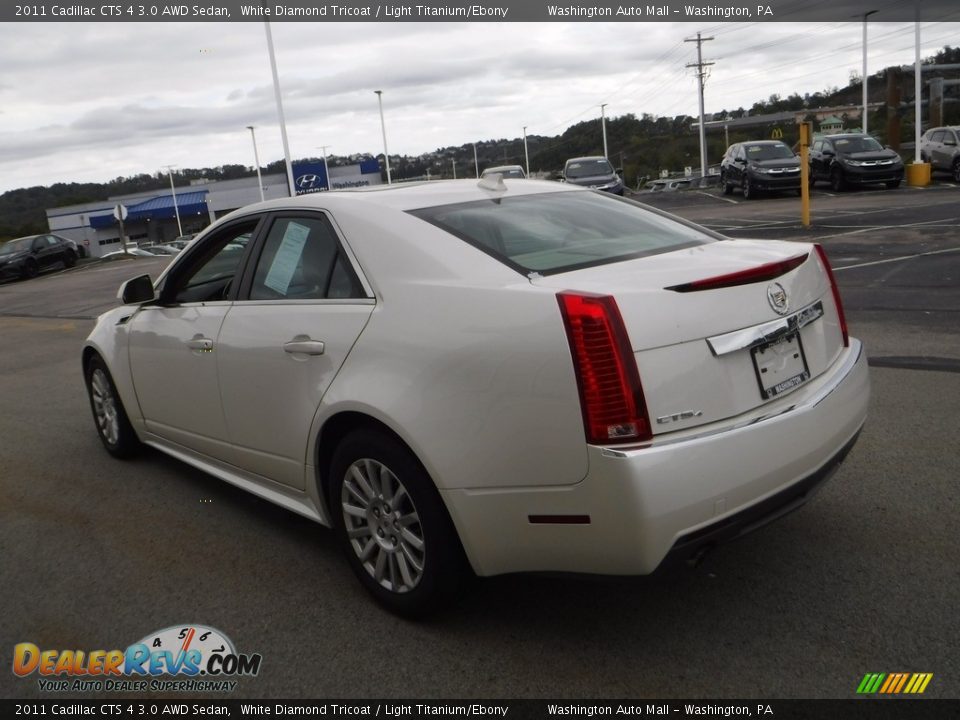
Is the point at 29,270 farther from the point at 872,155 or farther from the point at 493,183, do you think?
the point at 493,183

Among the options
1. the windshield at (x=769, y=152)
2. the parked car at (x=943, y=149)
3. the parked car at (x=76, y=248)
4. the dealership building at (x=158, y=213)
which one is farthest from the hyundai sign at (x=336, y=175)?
the parked car at (x=943, y=149)

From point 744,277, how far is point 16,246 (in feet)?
107

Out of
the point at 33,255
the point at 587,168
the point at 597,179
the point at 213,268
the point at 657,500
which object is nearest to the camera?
the point at 657,500

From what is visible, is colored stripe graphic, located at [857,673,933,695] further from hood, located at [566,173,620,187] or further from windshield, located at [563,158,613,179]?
windshield, located at [563,158,613,179]

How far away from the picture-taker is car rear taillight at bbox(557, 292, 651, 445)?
2.65 m

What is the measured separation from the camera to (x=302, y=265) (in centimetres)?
386

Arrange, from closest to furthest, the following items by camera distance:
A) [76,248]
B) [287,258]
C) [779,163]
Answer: [287,258], [779,163], [76,248]

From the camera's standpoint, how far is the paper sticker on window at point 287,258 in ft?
12.9

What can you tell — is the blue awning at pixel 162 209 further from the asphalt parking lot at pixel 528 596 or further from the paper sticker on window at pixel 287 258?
the paper sticker on window at pixel 287 258

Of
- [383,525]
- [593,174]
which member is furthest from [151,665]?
[593,174]

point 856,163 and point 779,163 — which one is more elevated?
point 779,163

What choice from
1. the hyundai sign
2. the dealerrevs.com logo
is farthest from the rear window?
the hyundai sign

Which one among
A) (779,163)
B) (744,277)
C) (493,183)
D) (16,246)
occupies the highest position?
(493,183)
